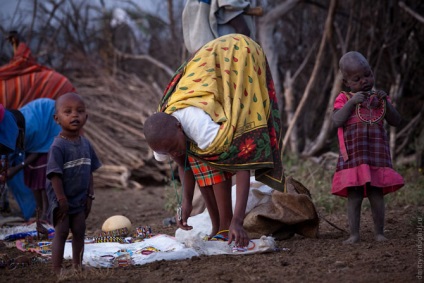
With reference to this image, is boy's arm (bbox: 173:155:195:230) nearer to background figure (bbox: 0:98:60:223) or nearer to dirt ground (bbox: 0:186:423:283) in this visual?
dirt ground (bbox: 0:186:423:283)

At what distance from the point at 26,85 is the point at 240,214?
154 inches

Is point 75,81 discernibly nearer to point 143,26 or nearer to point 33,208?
point 143,26

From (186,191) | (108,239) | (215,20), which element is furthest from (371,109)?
(108,239)

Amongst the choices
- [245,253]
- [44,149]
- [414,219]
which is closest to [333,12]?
[414,219]

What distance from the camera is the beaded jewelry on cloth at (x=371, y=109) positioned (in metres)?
3.50

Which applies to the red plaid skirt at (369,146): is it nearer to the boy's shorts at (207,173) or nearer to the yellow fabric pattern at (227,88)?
the yellow fabric pattern at (227,88)

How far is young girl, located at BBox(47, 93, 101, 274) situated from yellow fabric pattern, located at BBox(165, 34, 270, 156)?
0.56 metres

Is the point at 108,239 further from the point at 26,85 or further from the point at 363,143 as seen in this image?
the point at 26,85

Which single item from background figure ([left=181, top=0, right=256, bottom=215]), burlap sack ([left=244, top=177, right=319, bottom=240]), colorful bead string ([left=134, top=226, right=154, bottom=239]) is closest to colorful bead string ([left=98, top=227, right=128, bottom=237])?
colorful bead string ([left=134, top=226, right=154, bottom=239])

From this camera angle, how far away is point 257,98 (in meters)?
3.54

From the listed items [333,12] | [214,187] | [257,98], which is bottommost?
[214,187]

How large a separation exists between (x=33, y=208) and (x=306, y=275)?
3.88 m

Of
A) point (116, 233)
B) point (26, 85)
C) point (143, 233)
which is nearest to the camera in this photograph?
point (143, 233)

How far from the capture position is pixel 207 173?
3684 mm
